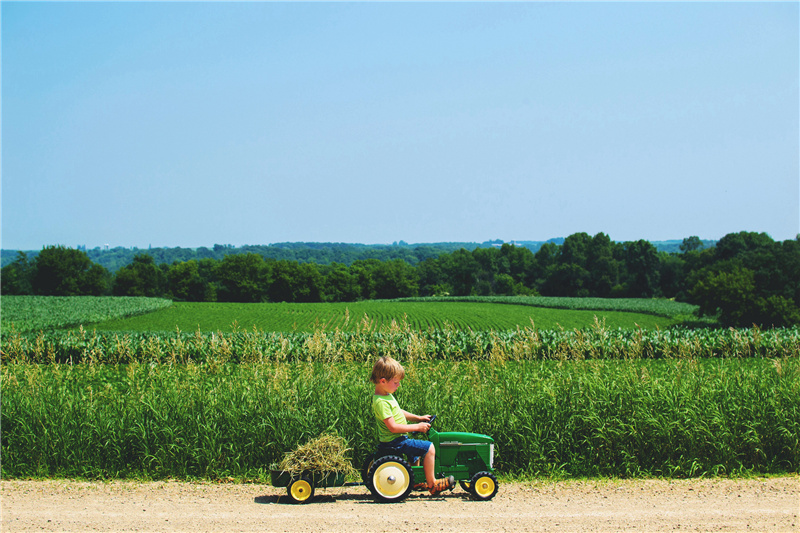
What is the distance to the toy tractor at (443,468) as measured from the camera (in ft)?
17.6

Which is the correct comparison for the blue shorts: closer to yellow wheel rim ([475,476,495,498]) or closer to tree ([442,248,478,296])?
yellow wheel rim ([475,476,495,498])

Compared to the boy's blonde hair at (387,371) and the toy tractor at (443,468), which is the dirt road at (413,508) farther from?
the boy's blonde hair at (387,371)

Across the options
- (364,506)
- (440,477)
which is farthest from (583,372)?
(364,506)

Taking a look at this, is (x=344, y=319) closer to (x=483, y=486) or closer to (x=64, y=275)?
(x=483, y=486)

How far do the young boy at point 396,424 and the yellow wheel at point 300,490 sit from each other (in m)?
0.88

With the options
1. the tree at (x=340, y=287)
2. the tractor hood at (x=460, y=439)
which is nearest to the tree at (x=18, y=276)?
the tree at (x=340, y=287)

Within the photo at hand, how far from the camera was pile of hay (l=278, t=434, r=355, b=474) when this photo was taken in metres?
5.37

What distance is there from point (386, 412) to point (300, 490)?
124 cm

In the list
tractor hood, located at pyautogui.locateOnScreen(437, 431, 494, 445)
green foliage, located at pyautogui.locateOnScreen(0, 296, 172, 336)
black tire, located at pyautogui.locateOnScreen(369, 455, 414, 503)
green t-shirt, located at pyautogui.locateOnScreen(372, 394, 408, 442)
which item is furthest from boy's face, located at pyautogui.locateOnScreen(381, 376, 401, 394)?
green foliage, located at pyautogui.locateOnScreen(0, 296, 172, 336)

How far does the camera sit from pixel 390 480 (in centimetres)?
537

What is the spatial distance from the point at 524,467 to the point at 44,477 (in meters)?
5.86

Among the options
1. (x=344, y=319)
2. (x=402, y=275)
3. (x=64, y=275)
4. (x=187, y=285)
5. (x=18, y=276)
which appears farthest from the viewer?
(x=402, y=275)

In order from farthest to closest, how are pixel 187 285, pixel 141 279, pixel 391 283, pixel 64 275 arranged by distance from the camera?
pixel 391 283 < pixel 187 285 < pixel 141 279 < pixel 64 275

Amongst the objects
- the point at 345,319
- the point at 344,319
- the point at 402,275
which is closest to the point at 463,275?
the point at 402,275
